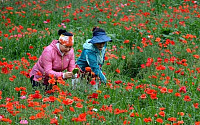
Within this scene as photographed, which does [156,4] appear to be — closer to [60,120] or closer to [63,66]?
[63,66]

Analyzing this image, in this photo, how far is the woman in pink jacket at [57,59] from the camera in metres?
4.76

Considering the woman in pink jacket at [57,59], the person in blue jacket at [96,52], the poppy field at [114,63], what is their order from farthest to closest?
the person in blue jacket at [96,52] → the woman in pink jacket at [57,59] → the poppy field at [114,63]

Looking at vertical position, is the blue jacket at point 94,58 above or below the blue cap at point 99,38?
below

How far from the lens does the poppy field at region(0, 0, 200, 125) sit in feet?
12.7

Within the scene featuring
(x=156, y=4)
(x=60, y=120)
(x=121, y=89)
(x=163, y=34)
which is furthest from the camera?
(x=156, y=4)

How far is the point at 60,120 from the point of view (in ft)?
12.0

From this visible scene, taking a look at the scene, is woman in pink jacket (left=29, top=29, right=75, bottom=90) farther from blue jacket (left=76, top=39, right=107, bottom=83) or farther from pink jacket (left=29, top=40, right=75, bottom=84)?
blue jacket (left=76, top=39, right=107, bottom=83)

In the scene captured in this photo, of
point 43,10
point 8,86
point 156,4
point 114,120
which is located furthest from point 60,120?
point 156,4

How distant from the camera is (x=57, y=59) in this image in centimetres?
494

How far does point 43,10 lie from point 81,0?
5.48 ft

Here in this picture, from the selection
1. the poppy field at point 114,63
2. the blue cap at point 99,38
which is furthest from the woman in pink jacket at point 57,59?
the blue cap at point 99,38

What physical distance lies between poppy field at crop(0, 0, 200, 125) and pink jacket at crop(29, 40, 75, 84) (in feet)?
0.72

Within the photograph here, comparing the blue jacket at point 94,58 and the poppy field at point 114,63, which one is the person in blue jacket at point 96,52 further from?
the poppy field at point 114,63

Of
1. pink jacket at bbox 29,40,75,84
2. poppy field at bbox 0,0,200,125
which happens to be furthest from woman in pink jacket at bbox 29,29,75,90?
poppy field at bbox 0,0,200,125
